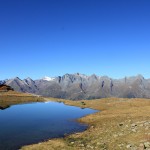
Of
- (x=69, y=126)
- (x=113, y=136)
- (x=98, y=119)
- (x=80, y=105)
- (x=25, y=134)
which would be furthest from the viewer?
(x=80, y=105)

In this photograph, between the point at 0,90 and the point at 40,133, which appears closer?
the point at 40,133

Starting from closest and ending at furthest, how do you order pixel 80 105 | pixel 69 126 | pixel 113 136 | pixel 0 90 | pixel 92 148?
pixel 92 148, pixel 113 136, pixel 69 126, pixel 80 105, pixel 0 90

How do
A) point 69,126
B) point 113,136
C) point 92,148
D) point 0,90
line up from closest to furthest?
1. point 92,148
2. point 113,136
3. point 69,126
4. point 0,90

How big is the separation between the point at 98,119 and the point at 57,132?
59.2ft

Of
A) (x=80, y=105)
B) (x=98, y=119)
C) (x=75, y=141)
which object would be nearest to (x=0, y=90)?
(x=80, y=105)

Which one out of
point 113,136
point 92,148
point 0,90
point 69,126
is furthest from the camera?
point 0,90

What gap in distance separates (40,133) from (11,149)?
13002 millimetres

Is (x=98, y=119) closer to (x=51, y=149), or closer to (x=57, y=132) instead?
(x=57, y=132)

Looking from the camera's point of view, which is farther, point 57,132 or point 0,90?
point 0,90

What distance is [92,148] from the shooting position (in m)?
38.0

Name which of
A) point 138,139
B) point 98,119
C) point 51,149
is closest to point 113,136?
point 138,139

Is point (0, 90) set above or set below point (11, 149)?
above

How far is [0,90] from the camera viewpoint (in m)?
194

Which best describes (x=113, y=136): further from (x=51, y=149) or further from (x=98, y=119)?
(x=98, y=119)
